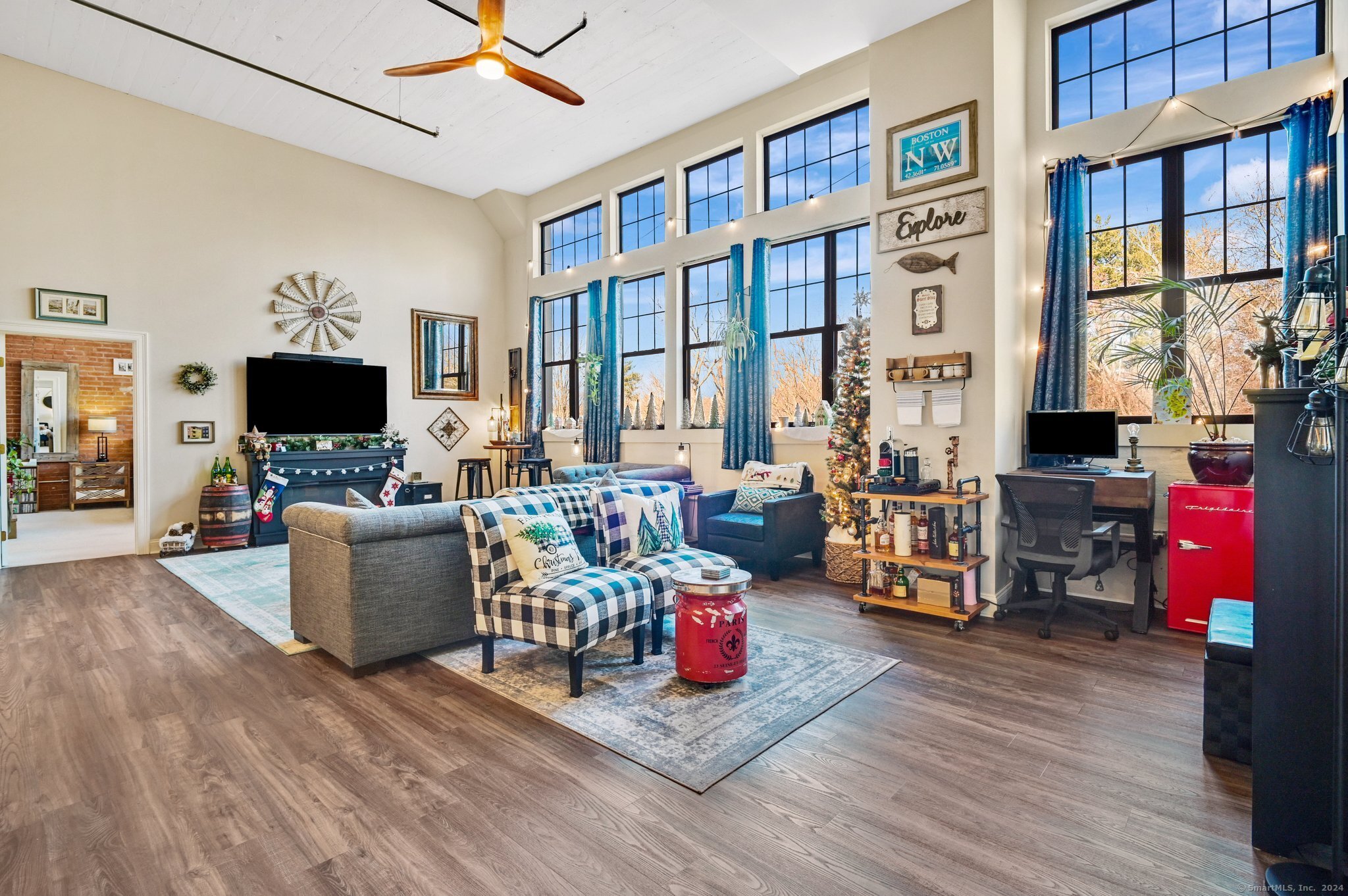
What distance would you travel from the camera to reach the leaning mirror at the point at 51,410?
31.3 ft

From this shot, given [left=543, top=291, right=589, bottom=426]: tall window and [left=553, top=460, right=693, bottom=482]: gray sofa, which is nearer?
[left=553, top=460, right=693, bottom=482]: gray sofa

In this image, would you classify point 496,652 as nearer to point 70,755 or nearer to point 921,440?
point 70,755

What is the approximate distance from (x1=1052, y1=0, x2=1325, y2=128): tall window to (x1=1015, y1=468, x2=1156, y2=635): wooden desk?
8.29ft

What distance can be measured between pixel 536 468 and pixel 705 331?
300 cm

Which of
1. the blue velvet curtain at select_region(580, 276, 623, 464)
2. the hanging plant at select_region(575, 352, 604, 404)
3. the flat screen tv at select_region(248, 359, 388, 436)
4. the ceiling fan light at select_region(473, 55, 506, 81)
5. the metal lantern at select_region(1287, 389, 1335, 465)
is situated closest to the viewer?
the metal lantern at select_region(1287, 389, 1335, 465)

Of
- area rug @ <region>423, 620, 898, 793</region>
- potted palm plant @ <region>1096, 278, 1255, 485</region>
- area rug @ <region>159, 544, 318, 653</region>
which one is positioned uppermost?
potted palm plant @ <region>1096, 278, 1255, 485</region>

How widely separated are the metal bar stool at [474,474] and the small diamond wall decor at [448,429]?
276 millimetres

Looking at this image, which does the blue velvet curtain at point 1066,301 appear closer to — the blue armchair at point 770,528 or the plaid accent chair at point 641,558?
the blue armchair at point 770,528

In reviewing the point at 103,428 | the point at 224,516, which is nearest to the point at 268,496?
the point at 224,516

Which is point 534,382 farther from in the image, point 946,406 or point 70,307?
point 946,406

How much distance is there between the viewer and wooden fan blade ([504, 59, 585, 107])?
403 centimetres

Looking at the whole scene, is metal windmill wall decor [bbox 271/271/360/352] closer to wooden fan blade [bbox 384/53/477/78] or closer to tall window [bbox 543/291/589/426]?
tall window [bbox 543/291/589/426]

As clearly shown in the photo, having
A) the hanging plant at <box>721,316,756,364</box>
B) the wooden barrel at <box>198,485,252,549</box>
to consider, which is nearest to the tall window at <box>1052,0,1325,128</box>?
the hanging plant at <box>721,316,756,364</box>

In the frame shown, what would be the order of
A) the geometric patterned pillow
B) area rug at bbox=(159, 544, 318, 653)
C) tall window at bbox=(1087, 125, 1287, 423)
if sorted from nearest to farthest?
tall window at bbox=(1087, 125, 1287, 423), area rug at bbox=(159, 544, 318, 653), the geometric patterned pillow
